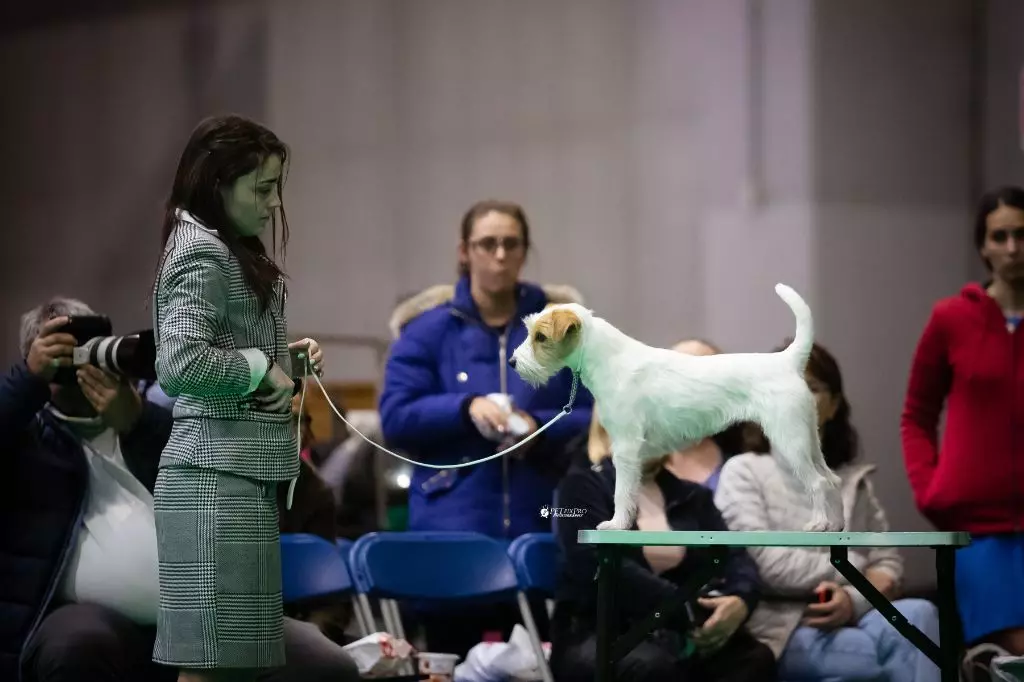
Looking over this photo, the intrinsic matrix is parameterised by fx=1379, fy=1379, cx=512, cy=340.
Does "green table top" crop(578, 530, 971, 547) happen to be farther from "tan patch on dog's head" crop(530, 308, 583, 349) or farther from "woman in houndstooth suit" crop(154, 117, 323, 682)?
"woman in houndstooth suit" crop(154, 117, 323, 682)

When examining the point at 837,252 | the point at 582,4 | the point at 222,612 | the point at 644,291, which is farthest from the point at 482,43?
the point at 222,612

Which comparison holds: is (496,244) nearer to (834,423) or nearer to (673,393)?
(834,423)

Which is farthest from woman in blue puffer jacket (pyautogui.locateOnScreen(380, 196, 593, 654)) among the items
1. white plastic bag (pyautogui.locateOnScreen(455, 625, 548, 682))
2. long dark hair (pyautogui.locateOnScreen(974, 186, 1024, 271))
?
long dark hair (pyautogui.locateOnScreen(974, 186, 1024, 271))

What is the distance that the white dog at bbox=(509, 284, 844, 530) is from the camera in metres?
2.56

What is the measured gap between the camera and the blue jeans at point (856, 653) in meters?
3.38

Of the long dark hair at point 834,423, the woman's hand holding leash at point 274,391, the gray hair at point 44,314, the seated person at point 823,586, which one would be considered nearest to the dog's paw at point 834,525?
the seated person at point 823,586

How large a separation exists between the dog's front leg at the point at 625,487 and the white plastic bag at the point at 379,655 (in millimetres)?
1004

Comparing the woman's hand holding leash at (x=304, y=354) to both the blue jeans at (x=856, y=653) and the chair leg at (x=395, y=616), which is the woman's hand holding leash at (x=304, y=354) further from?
the blue jeans at (x=856, y=653)

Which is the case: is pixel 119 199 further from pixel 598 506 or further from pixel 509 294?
pixel 598 506

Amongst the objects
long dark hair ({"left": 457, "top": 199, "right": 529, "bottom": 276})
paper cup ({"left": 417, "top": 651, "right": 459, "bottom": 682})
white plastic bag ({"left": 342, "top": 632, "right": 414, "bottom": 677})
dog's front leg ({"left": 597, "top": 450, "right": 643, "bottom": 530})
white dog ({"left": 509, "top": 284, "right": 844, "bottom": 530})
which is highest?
long dark hair ({"left": 457, "top": 199, "right": 529, "bottom": 276})

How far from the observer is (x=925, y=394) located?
3.48 meters

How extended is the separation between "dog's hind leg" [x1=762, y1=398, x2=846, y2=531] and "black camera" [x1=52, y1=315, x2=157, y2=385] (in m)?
1.21

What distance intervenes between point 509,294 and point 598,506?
967 millimetres

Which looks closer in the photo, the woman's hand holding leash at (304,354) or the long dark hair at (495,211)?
the woman's hand holding leash at (304,354)
